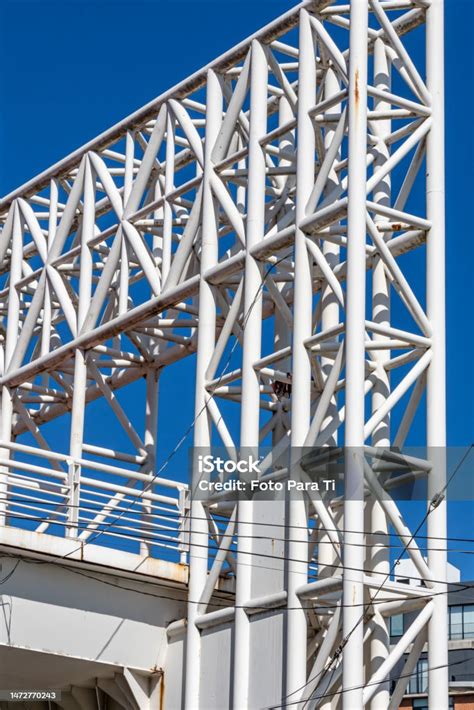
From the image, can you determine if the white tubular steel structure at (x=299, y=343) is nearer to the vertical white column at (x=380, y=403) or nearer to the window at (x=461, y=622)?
the vertical white column at (x=380, y=403)

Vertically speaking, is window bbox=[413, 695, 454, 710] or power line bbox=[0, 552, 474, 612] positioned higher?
window bbox=[413, 695, 454, 710]

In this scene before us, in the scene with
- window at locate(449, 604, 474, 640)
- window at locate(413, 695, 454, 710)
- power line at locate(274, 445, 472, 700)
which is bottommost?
power line at locate(274, 445, 472, 700)

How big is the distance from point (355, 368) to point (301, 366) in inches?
63.5

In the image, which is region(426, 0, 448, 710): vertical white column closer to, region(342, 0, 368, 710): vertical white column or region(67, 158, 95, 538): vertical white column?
region(342, 0, 368, 710): vertical white column

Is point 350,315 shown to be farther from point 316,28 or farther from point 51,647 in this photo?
point 51,647

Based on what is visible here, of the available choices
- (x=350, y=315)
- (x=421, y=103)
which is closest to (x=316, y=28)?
(x=421, y=103)

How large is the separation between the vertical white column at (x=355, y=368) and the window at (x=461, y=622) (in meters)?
51.2

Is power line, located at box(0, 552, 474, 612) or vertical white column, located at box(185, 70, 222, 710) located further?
vertical white column, located at box(185, 70, 222, 710)

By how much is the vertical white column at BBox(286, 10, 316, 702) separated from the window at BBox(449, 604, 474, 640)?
50.0 m

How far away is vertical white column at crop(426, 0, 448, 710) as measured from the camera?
76.7ft

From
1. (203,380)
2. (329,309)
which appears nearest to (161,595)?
(203,380)

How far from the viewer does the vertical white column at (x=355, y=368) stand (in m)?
22.9

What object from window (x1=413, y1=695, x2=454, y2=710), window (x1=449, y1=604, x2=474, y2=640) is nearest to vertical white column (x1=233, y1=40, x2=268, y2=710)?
window (x1=413, y1=695, x2=454, y2=710)

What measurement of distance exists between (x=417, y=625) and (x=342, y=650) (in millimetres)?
1268
